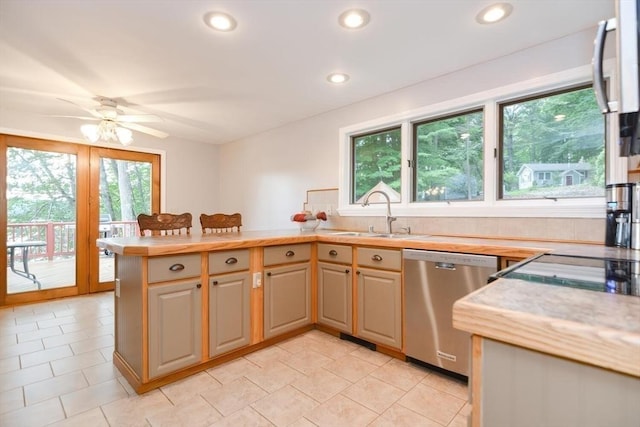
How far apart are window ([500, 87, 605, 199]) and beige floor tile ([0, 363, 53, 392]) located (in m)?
3.58

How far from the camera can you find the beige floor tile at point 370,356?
2270mm

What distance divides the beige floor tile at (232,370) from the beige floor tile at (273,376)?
2.3 inches

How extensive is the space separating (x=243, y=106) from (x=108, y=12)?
1.70 m

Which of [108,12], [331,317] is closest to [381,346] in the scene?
[331,317]

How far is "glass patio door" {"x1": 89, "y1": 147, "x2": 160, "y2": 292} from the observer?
13.8 ft

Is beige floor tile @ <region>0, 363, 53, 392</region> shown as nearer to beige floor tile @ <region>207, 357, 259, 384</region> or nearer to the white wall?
beige floor tile @ <region>207, 357, 259, 384</region>

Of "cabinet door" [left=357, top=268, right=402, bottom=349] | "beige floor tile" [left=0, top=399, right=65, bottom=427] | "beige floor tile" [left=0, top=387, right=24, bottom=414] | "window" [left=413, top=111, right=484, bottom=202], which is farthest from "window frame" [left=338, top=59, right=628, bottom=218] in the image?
"beige floor tile" [left=0, top=387, right=24, bottom=414]

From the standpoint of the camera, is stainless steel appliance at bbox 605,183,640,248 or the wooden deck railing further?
the wooden deck railing

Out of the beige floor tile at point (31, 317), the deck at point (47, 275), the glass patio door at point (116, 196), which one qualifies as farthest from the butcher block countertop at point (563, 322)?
the glass patio door at point (116, 196)

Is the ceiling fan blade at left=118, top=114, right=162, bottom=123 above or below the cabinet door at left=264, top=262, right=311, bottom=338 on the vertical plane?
above

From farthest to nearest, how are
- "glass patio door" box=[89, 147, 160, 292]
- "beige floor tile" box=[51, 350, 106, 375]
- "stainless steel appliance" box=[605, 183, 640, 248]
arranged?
"glass patio door" box=[89, 147, 160, 292] < "beige floor tile" box=[51, 350, 106, 375] < "stainless steel appliance" box=[605, 183, 640, 248]

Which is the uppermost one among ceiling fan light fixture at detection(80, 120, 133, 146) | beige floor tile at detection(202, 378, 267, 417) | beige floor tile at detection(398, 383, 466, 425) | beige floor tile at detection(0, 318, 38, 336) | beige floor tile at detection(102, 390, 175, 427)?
ceiling fan light fixture at detection(80, 120, 133, 146)

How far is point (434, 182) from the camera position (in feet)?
9.37

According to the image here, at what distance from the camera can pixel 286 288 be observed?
258 centimetres
